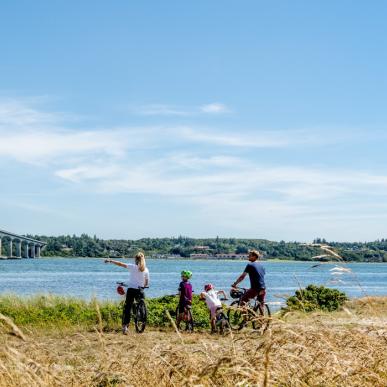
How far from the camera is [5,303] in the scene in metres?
21.3

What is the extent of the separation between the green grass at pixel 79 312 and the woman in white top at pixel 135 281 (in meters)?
1.06

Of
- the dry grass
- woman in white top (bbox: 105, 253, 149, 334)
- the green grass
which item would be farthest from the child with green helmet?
the dry grass

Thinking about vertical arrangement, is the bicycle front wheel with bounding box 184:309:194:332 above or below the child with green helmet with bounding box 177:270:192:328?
below

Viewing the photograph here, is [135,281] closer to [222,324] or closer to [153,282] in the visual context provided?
[222,324]

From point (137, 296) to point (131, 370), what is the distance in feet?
34.2

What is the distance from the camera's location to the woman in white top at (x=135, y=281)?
16.1m

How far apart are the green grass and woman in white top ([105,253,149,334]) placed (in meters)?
1.06

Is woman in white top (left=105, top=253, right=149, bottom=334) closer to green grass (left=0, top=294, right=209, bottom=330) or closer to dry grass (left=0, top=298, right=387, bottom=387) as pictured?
green grass (left=0, top=294, right=209, bottom=330)

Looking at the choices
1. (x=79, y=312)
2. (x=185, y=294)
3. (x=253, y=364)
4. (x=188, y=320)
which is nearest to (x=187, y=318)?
(x=188, y=320)

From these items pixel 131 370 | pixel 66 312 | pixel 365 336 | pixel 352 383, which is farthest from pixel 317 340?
pixel 66 312

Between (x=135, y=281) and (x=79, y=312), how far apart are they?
3546 millimetres

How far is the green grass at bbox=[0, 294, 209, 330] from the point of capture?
18.0m

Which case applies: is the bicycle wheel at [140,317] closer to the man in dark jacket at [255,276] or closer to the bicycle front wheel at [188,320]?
the bicycle front wheel at [188,320]

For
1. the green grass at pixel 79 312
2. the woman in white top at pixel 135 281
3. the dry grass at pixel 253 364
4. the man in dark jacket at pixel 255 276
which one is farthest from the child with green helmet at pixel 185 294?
the dry grass at pixel 253 364
